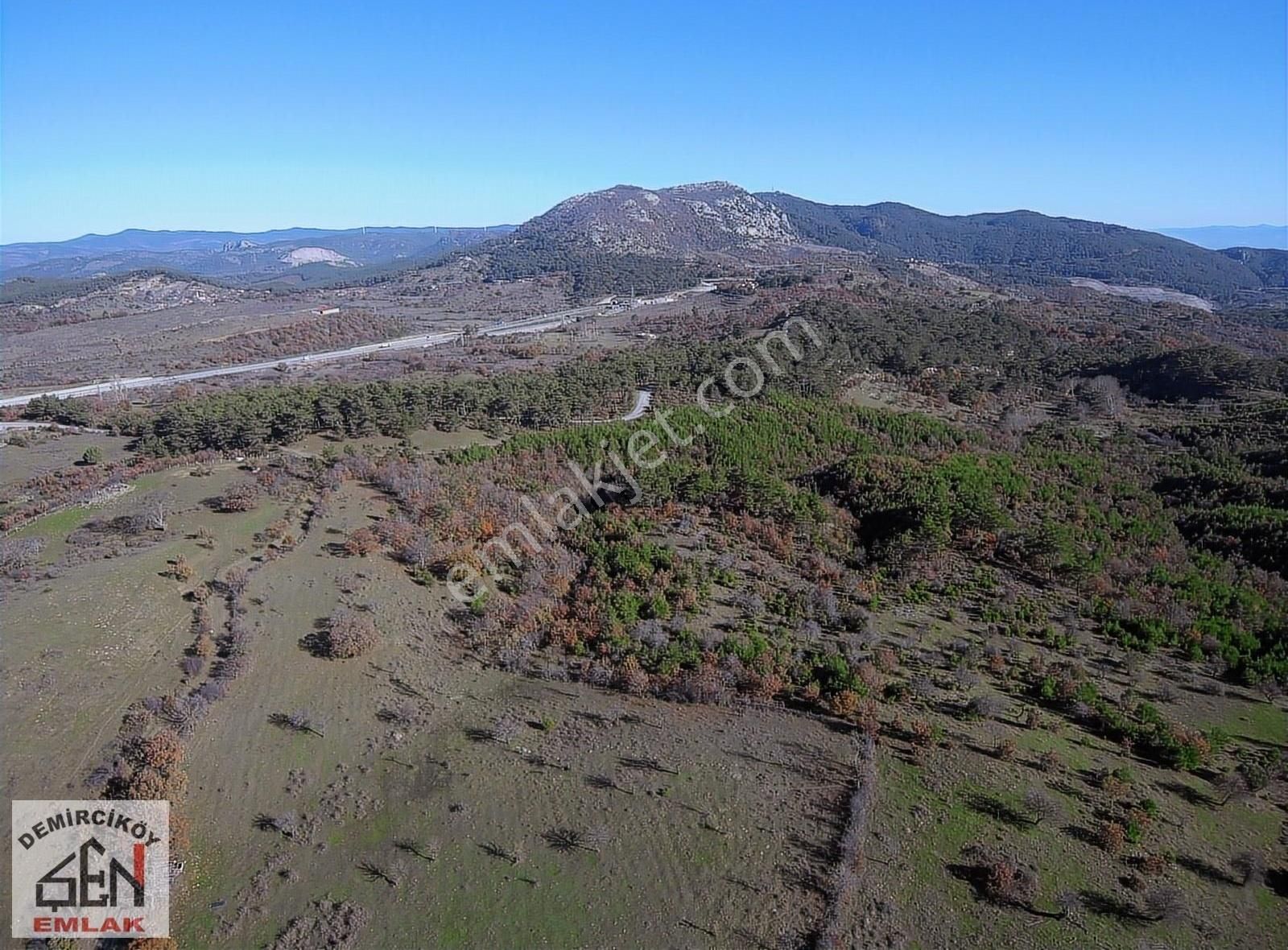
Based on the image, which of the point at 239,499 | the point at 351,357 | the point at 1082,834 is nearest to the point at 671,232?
the point at 351,357

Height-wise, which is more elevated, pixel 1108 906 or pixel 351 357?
pixel 351 357

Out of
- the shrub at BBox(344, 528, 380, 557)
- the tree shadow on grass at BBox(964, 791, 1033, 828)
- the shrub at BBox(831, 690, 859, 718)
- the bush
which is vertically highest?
the shrub at BBox(344, 528, 380, 557)

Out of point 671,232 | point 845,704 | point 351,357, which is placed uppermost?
point 671,232

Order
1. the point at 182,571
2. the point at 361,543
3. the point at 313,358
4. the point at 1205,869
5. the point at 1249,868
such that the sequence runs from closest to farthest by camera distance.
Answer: the point at 1249,868, the point at 1205,869, the point at 182,571, the point at 361,543, the point at 313,358

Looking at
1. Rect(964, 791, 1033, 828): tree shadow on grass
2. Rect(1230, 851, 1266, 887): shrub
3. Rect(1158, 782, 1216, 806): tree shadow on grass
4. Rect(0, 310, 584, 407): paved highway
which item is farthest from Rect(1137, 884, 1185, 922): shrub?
Rect(0, 310, 584, 407): paved highway

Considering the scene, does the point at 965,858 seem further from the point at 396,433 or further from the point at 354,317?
the point at 354,317

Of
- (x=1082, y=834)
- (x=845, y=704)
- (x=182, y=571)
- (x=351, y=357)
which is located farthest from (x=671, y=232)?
(x=1082, y=834)

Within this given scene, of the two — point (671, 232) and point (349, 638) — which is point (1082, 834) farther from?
point (671, 232)

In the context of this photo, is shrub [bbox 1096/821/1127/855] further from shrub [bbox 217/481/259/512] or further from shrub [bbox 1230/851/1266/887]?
shrub [bbox 217/481/259/512]

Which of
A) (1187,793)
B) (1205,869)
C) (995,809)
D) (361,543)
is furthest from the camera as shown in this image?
(361,543)

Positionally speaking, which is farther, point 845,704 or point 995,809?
point 845,704

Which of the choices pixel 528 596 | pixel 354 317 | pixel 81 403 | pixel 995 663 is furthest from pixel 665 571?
pixel 354 317
